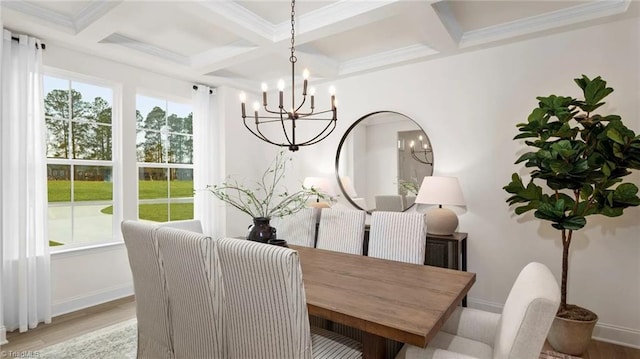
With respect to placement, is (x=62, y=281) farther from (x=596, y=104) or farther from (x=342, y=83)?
(x=596, y=104)

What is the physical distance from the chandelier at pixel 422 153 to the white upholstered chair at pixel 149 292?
2687 mm

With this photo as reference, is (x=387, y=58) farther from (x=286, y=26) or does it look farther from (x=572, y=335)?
(x=572, y=335)

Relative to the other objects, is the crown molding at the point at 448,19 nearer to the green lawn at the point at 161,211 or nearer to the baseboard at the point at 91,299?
the green lawn at the point at 161,211

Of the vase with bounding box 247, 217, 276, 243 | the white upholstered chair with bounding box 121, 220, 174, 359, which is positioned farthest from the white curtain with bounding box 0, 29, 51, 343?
the vase with bounding box 247, 217, 276, 243

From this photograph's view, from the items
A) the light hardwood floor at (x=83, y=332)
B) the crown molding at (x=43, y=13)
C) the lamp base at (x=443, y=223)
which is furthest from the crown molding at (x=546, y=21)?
the crown molding at (x=43, y=13)

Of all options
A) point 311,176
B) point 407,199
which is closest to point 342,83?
point 311,176

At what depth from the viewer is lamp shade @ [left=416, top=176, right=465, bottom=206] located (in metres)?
3.03

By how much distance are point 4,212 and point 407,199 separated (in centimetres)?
373

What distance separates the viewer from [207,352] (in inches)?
67.1

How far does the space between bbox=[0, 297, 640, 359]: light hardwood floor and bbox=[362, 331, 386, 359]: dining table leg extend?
187cm

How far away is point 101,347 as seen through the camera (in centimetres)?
254

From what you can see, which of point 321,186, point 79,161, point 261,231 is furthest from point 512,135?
point 79,161

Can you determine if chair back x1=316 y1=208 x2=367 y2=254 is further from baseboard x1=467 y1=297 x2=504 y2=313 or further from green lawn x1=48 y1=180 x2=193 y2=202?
green lawn x1=48 y1=180 x2=193 y2=202

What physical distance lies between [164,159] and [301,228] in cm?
214
